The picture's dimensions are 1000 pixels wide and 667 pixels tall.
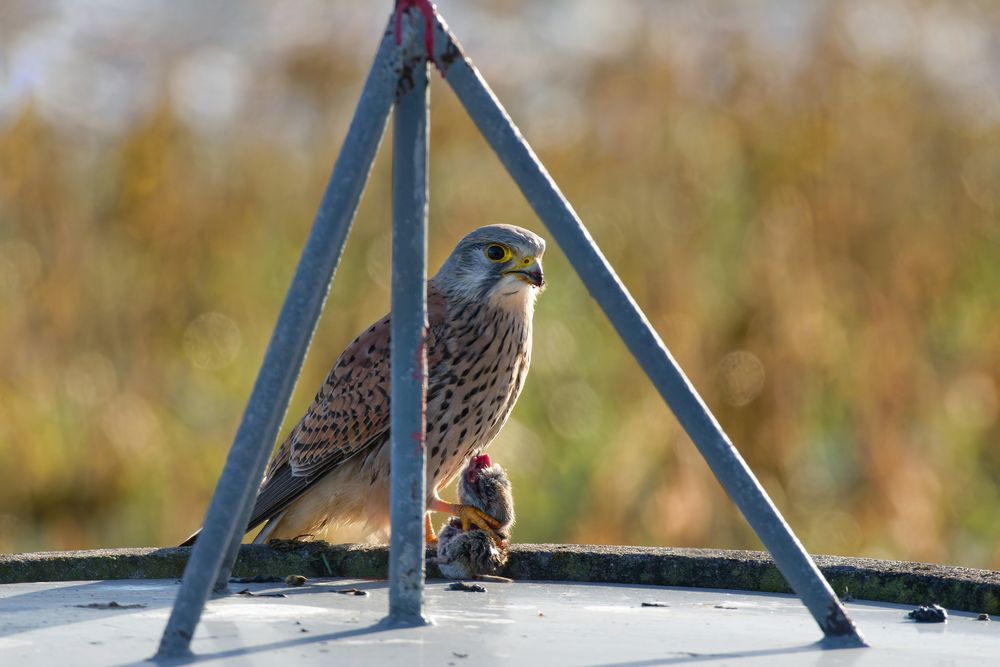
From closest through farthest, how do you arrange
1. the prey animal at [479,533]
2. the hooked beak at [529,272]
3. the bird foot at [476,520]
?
the prey animal at [479,533]
the bird foot at [476,520]
the hooked beak at [529,272]

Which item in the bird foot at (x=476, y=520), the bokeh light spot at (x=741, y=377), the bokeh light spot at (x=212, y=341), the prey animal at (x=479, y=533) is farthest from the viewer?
the bokeh light spot at (x=212, y=341)

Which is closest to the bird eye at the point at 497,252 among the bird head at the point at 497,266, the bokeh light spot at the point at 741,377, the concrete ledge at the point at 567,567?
the bird head at the point at 497,266

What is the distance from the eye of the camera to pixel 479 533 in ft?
10.1

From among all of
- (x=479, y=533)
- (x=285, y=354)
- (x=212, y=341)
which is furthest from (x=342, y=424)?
(x=212, y=341)

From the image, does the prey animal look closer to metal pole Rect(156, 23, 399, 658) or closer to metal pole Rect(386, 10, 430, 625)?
metal pole Rect(386, 10, 430, 625)

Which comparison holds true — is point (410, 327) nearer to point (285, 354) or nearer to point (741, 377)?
point (285, 354)

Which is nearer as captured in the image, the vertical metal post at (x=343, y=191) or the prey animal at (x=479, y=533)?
the vertical metal post at (x=343, y=191)

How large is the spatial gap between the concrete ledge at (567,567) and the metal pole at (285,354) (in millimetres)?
883

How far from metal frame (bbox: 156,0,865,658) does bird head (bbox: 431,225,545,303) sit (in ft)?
4.75

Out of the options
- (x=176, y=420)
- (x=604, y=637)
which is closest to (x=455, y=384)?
(x=604, y=637)

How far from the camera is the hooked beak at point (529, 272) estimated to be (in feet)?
12.1

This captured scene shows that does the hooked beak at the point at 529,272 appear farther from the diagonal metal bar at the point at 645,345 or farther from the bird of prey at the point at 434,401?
the diagonal metal bar at the point at 645,345

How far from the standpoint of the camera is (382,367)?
3.73 m

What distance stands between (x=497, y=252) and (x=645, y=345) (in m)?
1.64
